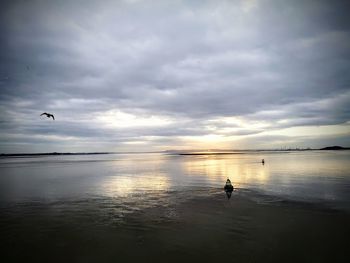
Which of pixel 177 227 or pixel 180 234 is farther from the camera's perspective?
pixel 177 227

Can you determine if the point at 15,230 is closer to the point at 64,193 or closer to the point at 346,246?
the point at 64,193

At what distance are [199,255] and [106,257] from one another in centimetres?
447

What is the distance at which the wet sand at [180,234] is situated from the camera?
10727mm

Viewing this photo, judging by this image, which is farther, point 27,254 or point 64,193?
point 64,193

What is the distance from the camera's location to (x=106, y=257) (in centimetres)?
1066

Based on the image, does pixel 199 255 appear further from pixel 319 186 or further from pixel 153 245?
pixel 319 186

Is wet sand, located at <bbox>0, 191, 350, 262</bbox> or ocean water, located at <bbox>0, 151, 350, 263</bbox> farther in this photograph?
ocean water, located at <bbox>0, 151, 350, 263</bbox>

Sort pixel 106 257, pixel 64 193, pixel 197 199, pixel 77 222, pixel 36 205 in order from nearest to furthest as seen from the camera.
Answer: pixel 106 257 < pixel 77 222 < pixel 36 205 < pixel 197 199 < pixel 64 193

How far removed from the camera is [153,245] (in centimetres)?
1184

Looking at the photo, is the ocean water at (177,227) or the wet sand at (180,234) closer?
the wet sand at (180,234)

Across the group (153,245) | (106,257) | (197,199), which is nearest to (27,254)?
(106,257)

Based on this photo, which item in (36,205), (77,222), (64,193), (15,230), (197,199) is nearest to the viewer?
(15,230)

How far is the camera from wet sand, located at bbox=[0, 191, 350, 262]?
422 inches

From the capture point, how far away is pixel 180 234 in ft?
43.4
